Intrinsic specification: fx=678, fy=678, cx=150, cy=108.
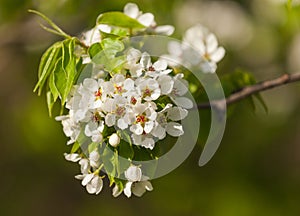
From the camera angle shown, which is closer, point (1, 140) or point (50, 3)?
point (50, 3)

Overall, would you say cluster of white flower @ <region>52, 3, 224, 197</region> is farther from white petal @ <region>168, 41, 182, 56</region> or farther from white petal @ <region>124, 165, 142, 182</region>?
white petal @ <region>168, 41, 182, 56</region>

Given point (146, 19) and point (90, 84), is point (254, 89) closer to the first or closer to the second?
point (146, 19)

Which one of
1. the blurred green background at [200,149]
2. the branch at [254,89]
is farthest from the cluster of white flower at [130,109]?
the blurred green background at [200,149]

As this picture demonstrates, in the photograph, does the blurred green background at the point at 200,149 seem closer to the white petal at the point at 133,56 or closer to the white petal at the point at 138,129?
the white petal at the point at 133,56

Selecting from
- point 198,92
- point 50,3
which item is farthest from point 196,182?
point 198,92

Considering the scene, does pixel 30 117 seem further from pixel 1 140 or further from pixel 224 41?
pixel 224 41

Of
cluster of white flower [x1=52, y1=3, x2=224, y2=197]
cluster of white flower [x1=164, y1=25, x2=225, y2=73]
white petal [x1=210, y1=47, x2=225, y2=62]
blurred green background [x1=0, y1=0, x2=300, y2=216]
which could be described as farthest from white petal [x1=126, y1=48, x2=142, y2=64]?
blurred green background [x1=0, y1=0, x2=300, y2=216]

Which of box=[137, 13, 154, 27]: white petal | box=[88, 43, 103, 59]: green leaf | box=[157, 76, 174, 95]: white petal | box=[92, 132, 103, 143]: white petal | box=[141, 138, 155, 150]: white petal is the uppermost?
box=[88, 43, 103, 59]: green leaf
